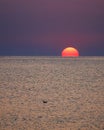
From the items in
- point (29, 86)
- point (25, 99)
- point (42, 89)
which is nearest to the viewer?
point (25, 99)

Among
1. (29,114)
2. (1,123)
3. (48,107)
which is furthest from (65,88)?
(1,123)

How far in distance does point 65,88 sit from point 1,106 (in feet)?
16.0

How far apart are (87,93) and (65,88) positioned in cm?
172

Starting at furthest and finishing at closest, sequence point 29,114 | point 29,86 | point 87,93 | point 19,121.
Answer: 1. point 29,86
2. point 87,93
3. point 29,114
4. point 19,121

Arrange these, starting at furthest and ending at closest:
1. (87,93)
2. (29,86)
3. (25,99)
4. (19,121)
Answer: (29,86)
(87,93)
(25,99)
(19,121)

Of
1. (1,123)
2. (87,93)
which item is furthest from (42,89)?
(1,123)

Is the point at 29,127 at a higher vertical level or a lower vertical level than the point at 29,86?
lower

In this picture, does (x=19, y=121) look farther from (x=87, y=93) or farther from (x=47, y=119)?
(x=87, y=93)

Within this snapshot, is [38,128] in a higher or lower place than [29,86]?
lower

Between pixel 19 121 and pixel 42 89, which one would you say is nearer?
pixel 19 121

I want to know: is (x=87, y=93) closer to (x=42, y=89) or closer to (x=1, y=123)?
(x=42, y=89)

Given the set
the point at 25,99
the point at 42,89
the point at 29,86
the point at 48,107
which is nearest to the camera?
the point at 48,107

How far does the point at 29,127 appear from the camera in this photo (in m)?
9.19

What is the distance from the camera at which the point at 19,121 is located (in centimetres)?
973
